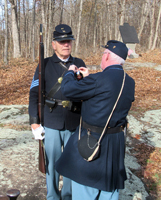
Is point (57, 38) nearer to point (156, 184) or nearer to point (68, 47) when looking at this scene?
point (68, 47)

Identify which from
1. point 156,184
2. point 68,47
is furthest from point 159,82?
point 68,47

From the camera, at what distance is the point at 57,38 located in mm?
2490

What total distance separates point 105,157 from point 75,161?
286 millimetres

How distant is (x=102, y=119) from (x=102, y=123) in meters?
0.04

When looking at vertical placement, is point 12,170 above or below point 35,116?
below

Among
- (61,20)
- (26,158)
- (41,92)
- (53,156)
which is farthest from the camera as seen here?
(61,20)

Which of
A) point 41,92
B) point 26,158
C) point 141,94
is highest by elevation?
point 41,92

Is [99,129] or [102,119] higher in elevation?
[102,119]

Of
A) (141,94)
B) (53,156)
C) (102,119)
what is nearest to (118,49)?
(102,119)

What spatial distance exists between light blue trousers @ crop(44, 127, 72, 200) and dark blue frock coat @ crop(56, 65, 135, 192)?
18.6 inches

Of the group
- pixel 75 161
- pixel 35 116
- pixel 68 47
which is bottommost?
pixel 75 161

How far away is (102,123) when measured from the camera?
1.86 metres

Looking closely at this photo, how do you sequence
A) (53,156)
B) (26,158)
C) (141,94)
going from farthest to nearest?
(141,94) < (26,158) < (53,156)

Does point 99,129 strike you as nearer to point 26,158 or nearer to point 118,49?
point 118,49
